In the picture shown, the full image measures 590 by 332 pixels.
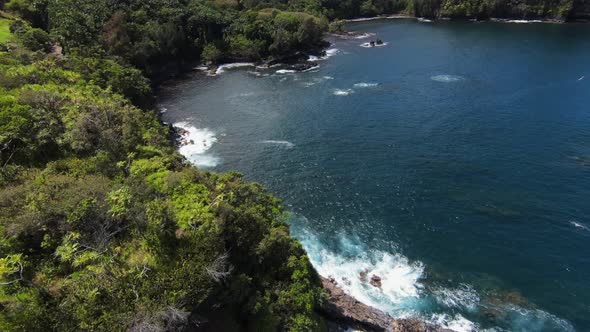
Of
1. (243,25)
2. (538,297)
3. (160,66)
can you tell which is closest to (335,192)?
(538,297)

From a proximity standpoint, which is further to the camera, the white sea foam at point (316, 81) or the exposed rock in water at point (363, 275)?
the white sea foam at point (316, 81)

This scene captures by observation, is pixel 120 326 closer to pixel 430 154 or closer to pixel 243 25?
pixel 430 154

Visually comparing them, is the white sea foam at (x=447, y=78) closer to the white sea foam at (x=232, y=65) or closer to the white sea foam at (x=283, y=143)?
the white sea foam at (x=283, y=143)

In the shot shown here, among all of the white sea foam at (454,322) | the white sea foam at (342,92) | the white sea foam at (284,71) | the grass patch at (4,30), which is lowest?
the white sea foam at (454,322)

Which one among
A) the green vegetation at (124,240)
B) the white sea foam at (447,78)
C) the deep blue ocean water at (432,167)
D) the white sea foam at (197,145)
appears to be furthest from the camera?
the white sea foam at (447,78)

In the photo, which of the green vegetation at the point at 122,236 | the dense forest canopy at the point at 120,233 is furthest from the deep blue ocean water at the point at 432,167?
the green vegetation at the point at 122,236

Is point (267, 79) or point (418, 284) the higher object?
point (267, 79)
